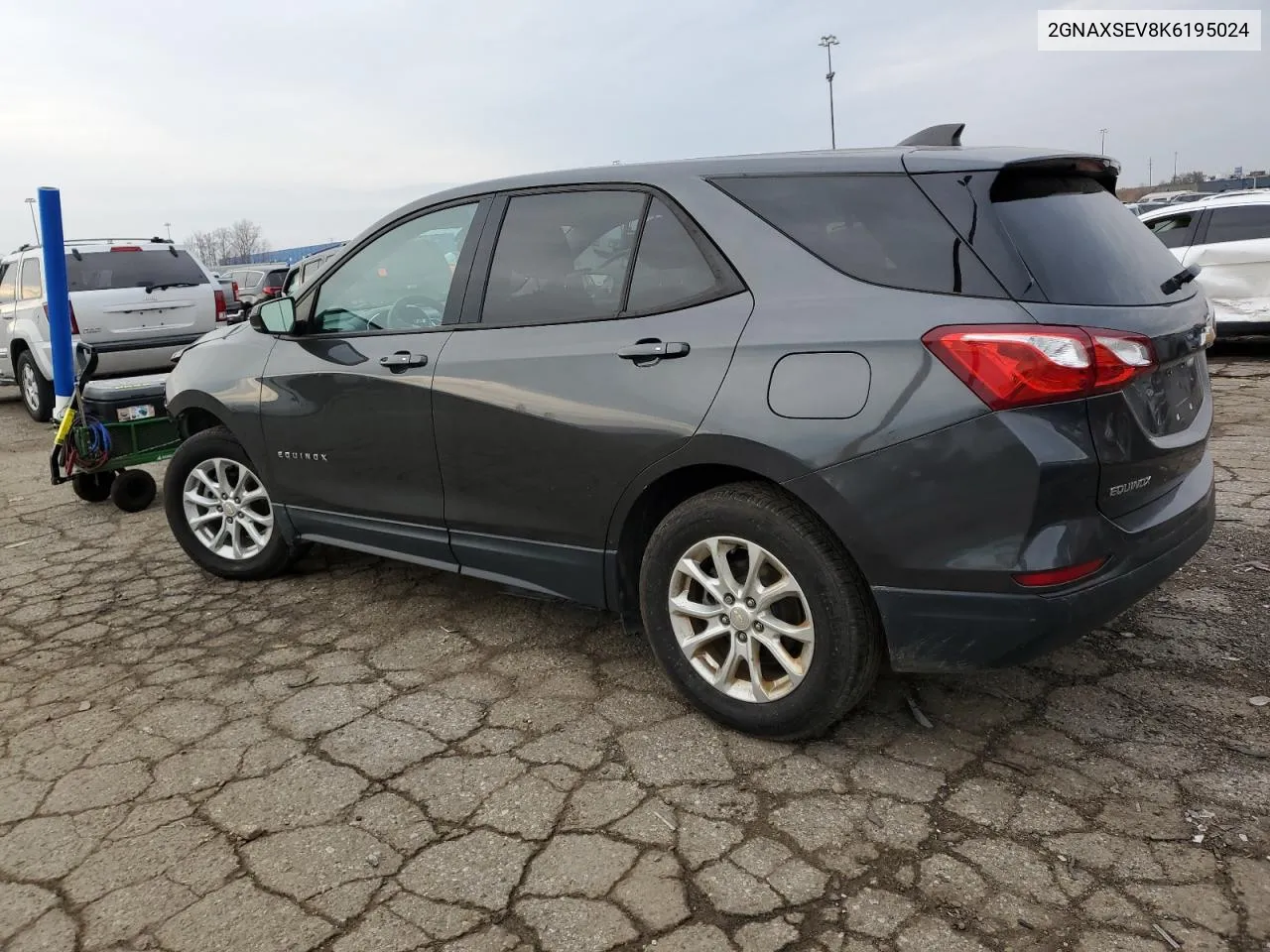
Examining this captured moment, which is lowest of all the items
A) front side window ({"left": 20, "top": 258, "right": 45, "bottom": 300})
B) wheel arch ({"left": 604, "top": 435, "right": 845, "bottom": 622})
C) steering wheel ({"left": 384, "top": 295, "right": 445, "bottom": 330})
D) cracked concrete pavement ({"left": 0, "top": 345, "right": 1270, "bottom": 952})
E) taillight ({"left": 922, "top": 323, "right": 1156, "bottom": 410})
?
cracked concrete pavement ({"left": 0, "top": 345, "right": 1270, "bottom": 952})

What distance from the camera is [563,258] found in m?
3.27

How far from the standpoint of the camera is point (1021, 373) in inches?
91.8

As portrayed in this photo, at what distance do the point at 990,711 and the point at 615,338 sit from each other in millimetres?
1636

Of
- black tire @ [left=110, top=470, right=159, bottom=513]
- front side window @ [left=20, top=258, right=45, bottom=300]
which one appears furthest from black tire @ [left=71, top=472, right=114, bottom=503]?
→ front side window @ [left=20, top=258, right=45, bottom=300]

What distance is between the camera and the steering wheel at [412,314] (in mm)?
3576

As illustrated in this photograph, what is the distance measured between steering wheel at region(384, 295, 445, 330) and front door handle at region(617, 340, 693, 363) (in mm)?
926

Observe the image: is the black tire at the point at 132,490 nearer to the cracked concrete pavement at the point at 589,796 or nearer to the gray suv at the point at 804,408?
the cracked concrete pavement at the point at 589,796

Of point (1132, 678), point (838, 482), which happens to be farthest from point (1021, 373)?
point (1132, 678)

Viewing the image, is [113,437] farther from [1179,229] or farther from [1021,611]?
[1179,229]

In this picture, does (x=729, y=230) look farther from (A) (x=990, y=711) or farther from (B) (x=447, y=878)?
(B) (x=447, y=878)

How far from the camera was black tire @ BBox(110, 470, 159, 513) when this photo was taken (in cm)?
599

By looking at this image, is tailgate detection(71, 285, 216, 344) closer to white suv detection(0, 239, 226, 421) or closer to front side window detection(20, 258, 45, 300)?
white suv detection(0, 239, 226, 421)

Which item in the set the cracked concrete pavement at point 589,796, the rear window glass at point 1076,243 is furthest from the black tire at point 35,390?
the rear window glass at point 1076,243

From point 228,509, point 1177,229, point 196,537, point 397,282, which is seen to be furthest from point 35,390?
point 1177,229
